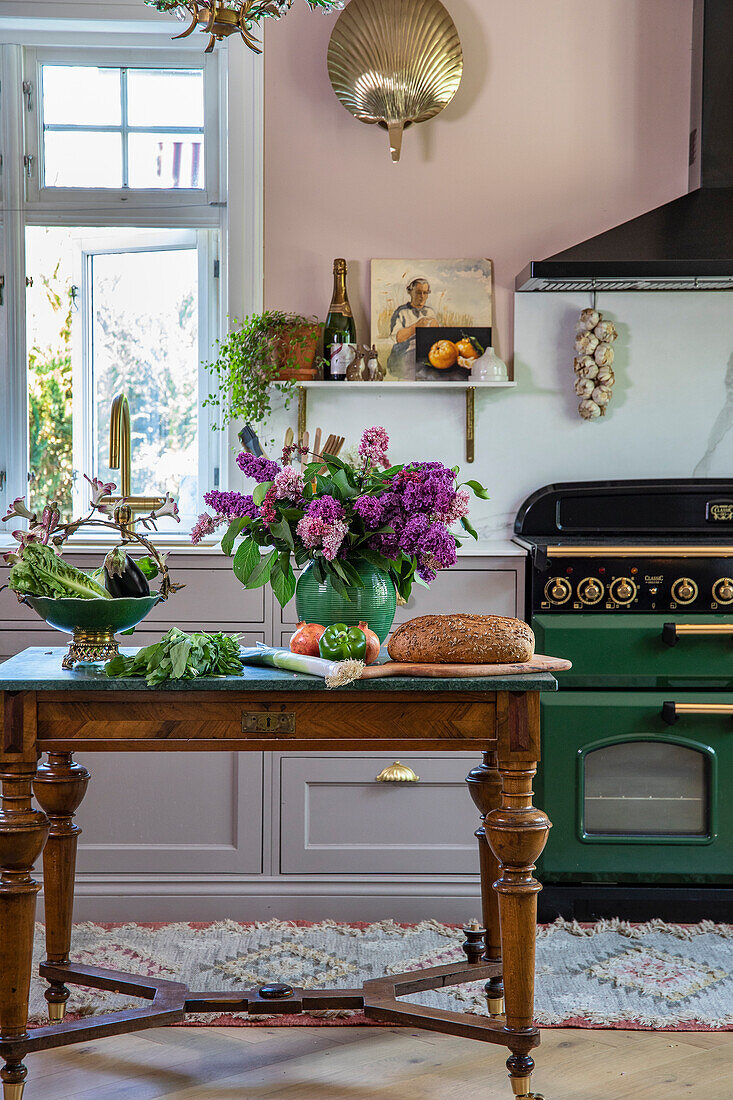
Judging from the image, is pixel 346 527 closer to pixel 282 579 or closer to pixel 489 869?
pixel 282 579

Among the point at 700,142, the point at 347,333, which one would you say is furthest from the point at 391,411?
the point at 700,142

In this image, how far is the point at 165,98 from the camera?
3441 millimetres

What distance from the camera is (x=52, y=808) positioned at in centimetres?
214

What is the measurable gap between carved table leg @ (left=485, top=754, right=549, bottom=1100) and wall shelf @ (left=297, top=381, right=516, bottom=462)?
166cm

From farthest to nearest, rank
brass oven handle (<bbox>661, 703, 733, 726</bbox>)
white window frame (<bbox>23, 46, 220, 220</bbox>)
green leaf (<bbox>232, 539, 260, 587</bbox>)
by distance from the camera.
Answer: white window frame (<bbox>23, 46, 220, 220</bbox>), brass oven handle (<bbox>661, 703, 733, 726</bbox>), green leaf (<bbox>232, 539, 260, 587</bbox>)

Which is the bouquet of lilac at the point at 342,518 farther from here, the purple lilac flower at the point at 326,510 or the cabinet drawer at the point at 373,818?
the cabinet drawer at the point at 373,818

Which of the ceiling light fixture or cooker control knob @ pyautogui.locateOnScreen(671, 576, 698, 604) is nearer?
the ceiling light fixture

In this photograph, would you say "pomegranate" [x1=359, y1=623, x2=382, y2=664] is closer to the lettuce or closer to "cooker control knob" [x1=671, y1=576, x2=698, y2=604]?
the lettuce

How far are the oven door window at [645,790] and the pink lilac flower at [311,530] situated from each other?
1330mm

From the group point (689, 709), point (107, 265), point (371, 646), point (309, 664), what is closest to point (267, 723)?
point (309, 664)

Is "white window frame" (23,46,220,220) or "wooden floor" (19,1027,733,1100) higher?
"white window frame" (23,46,220,220)

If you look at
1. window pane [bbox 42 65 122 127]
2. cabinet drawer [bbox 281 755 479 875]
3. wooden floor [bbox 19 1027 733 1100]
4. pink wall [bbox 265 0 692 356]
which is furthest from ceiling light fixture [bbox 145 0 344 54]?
wooden floor [bbox 19 1027 733 1100]

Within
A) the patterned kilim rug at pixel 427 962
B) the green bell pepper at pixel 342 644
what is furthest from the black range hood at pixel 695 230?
the patterned kilim rug at pixel 427 962

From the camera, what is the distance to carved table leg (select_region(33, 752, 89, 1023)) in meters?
2.12
